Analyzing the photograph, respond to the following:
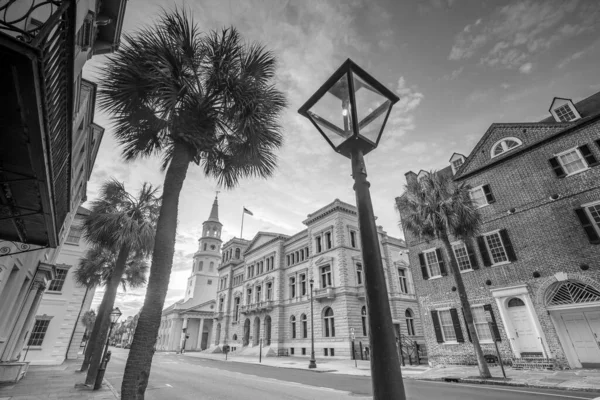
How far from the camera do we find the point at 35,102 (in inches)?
101

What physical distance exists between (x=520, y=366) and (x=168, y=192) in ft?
63.0

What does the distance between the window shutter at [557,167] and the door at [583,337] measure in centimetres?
724

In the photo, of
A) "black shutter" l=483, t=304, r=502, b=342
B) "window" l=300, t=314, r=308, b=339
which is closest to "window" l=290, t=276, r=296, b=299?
"window" l=300, t=314, r=308, b=339

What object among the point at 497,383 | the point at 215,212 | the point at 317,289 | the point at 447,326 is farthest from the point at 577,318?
the point at 215,212

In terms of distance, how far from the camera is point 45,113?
2.66 metres

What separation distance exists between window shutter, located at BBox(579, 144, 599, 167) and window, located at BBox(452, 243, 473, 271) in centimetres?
769

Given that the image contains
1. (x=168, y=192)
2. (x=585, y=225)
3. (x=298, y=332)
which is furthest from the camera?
(x=298, y=332)

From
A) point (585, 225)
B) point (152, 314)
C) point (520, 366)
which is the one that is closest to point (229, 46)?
point (152, 314)

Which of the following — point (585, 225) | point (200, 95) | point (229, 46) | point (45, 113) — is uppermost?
point (229, 46)

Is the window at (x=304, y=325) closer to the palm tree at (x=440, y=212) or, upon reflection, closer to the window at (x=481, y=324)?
the window at (x=481, y=324)

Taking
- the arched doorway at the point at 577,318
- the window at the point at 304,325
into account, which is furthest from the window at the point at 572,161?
the window at the point at 304,325

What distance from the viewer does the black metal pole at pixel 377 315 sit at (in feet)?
6.77

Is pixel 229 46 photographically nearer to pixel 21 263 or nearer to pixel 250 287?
pixel 21 263

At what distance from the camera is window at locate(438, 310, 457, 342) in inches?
708
